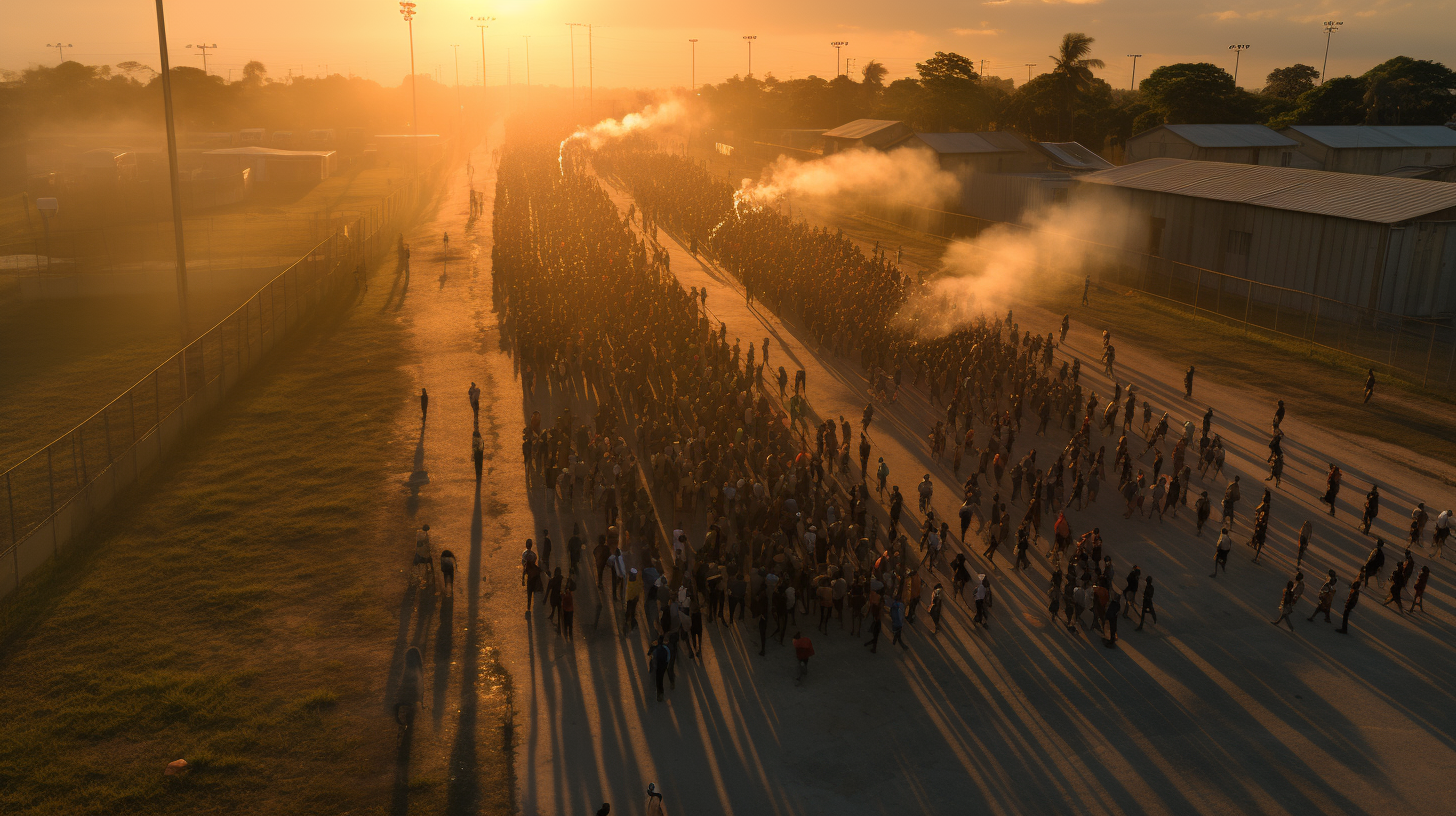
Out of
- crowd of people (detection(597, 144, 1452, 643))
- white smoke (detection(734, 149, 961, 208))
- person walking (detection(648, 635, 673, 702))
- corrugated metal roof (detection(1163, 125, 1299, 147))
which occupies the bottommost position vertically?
person walking (detection(648, 635, 673, 702))

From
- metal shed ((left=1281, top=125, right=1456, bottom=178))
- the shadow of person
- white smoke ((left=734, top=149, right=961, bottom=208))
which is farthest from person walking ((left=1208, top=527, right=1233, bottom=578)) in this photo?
metal shed ((left=1281, top=125, right=1456, bottom=178))

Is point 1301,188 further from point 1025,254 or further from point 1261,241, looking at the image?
point 1025,254

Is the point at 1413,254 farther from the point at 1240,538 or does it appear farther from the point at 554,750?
the point at 554,750

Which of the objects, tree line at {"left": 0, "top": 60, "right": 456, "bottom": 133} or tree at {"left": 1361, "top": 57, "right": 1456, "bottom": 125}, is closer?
tree at {"left": 1361, "top": 57, "right": 1456, "bottom": 125}

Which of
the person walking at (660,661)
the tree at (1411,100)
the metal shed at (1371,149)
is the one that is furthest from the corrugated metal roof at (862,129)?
the person walking at (660,661)

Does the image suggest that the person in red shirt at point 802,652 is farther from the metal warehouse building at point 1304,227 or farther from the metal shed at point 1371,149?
the metal shed at point 1371,149

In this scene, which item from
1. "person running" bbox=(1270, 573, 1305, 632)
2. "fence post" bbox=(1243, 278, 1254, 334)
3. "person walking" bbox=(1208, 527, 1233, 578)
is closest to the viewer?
"person running" bbox=(1270, 573, 1305, 632)

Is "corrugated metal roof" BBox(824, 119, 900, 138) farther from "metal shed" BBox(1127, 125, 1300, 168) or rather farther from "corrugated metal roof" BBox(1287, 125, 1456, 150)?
"corrugated metal roof" BBox(1287, 125, 1456, 150)
